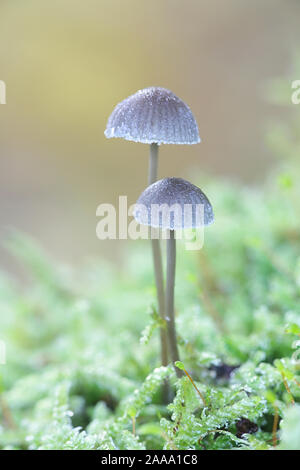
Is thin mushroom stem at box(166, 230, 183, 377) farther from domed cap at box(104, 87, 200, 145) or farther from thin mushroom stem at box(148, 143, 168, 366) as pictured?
domed cap at box(104, 87, 200, 145)

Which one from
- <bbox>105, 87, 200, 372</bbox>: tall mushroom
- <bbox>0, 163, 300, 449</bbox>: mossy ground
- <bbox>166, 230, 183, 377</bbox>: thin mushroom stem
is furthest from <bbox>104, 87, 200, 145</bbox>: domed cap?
<bbox>0, 163, 300, 449</bbox>: mossy ground

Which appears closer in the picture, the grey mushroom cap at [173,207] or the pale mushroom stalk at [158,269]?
the grey mushroom cap at [173,207]

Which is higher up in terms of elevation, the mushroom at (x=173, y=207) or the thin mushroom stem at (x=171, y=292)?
the mushroom at (x=173, y=207)

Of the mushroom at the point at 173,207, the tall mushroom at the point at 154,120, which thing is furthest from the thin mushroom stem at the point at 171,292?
the tall mushroom at the point at 154,120

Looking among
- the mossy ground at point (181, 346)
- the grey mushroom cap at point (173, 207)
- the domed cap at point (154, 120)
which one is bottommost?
the mossy ground at point (181, 346)

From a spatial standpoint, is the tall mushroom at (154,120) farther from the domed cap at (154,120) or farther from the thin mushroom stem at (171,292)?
the thin mushroom stem at (171,292)

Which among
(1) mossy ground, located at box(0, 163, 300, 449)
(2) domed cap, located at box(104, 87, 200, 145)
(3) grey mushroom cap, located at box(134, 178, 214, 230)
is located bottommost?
(1) mossy ground, located at box(0, 163, 300, 449)

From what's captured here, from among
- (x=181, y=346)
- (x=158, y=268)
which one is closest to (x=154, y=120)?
(x=158, y=268)
